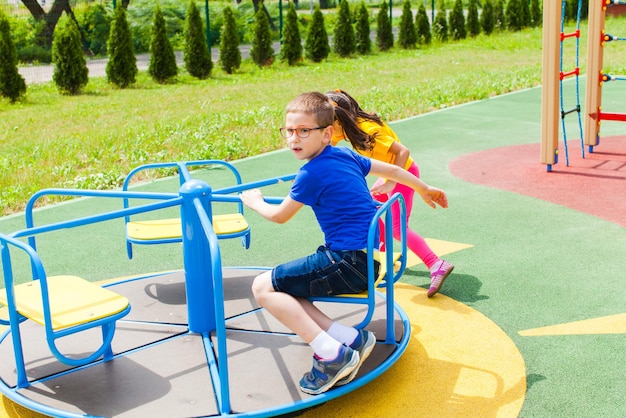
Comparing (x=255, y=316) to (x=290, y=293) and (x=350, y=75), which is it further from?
(x=350, y=75)

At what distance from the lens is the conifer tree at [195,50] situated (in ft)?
56.7

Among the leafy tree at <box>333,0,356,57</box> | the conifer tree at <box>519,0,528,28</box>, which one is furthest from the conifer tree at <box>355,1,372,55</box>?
the conifer tree at <box>519,0,528,28</box>

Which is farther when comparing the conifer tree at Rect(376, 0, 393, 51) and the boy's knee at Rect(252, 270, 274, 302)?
the conifer tree at Rect(376, 0, 393, 51)

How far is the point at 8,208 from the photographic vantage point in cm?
687

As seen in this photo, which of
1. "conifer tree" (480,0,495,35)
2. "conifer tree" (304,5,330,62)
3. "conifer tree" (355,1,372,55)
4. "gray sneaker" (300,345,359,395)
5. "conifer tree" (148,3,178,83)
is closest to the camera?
"gray sneaker" (300,345,359,395)

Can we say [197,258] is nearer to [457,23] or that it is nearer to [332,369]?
[332,369]

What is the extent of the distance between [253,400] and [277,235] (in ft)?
9.06

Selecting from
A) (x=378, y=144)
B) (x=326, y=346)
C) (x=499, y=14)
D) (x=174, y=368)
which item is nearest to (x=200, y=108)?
(x=378, y=144)

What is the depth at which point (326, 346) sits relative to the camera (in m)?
3.14

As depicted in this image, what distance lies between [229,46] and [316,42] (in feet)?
9.41

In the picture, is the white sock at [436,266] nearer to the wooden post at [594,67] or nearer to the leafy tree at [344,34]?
the wooden post at [594,67]

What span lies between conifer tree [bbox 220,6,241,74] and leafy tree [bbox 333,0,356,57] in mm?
3633

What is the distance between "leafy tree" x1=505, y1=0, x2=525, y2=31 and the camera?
84.8 feet

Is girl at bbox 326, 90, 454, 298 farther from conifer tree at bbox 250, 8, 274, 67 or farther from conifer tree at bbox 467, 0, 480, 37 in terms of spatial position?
conifer tree at bbox 467, 0, 480, 37
